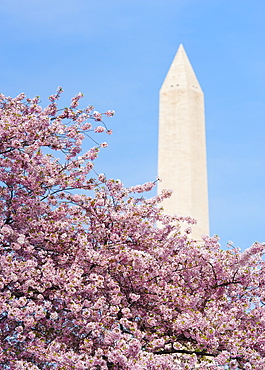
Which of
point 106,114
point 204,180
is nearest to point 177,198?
point 204,180

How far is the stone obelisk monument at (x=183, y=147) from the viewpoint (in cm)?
3719

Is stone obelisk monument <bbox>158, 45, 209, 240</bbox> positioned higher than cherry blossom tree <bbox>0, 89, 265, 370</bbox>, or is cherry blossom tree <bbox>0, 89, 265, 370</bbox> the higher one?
stone obelisk monument <bbox>158, 45, 209, 240</bbox>

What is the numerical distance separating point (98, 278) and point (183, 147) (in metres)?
29.9

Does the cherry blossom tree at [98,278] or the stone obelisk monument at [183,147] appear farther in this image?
the stone obelisk monument at [183,147]

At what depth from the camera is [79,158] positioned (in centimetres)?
983

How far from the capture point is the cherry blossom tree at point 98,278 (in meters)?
7.93

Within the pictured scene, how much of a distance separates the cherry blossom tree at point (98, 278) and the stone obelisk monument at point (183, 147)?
26564 millimetres

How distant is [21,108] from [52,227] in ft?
8.44

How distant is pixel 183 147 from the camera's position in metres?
37.8

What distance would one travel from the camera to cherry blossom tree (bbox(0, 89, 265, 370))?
793cm

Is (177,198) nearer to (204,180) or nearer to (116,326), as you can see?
(204,180)

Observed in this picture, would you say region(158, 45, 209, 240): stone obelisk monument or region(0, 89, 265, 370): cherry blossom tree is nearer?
region(0, 89, 265, 370): cherry blossom tree

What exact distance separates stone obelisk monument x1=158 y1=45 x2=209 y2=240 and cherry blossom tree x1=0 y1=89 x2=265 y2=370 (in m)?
26.6

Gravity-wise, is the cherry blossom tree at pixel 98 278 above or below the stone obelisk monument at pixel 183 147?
below
